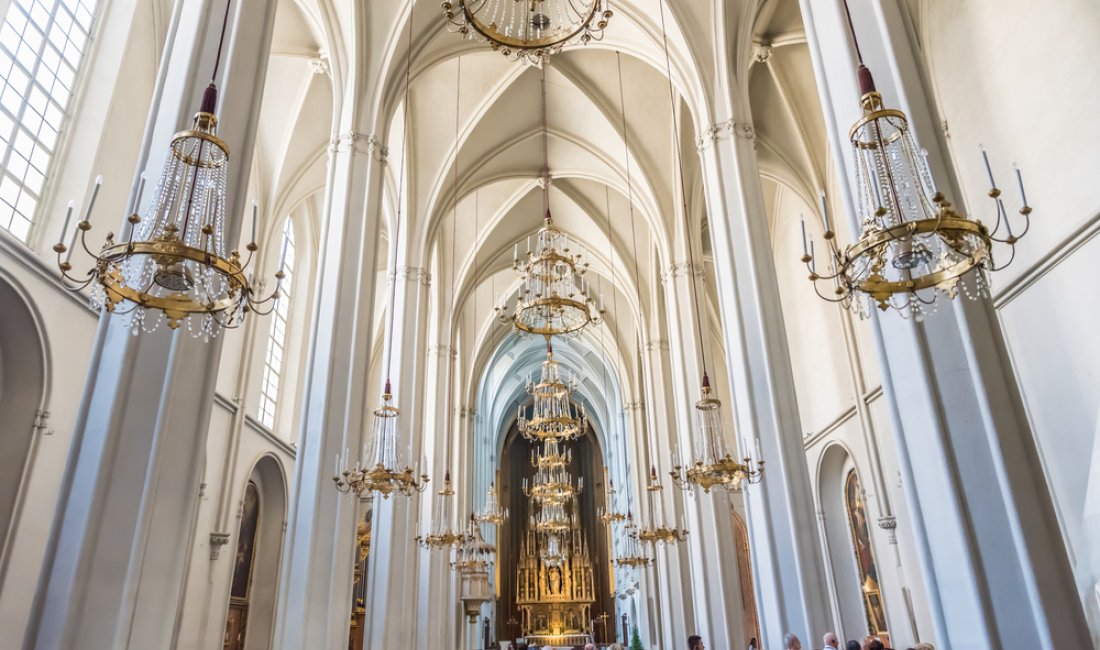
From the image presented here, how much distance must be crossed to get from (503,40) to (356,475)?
Answer: 17.4ft

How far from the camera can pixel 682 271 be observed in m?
16.4

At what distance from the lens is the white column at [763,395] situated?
349 inches

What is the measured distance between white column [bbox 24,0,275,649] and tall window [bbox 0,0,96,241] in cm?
459

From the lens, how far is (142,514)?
5059mm

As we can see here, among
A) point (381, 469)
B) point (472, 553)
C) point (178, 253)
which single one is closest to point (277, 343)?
point (381, 469)

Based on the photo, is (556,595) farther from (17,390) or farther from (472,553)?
(17,390)

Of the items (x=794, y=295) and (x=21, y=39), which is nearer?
(x=21, y=39)

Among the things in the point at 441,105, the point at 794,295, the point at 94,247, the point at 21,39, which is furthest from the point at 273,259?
the point at 794,295

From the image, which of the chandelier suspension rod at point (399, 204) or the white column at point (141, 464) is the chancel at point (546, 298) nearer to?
the white column at point (141, 464)

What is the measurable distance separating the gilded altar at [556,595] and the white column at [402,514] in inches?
806

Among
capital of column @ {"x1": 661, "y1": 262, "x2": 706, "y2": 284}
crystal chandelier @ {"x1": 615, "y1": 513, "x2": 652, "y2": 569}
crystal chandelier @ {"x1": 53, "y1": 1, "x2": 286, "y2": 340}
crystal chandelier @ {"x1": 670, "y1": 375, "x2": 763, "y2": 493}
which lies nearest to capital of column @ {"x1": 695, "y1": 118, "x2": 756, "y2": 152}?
crystal chandelier @ {"x1": 670, "y1": 375, "x2": 763, "y2": 493}

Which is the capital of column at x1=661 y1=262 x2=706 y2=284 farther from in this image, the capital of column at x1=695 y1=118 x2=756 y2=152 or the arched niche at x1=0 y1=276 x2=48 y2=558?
the arched niche at x1=0 y1=276 x2=48 y2=558

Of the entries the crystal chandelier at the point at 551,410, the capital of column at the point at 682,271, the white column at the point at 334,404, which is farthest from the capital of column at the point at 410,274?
the capital of column at the point at 682,271

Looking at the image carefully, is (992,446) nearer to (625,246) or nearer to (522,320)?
(522,320)
